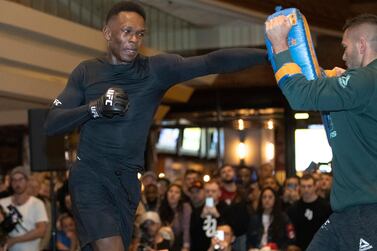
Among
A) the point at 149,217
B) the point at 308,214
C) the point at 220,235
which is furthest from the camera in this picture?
the point at 308,214

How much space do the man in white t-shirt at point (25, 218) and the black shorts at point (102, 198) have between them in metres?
5.69

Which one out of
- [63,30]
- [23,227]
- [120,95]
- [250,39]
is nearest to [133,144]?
[120,95]

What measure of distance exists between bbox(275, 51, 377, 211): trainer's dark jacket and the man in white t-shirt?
6562 millimetres

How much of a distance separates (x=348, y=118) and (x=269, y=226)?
6.66 metres

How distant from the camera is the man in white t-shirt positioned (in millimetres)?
10102

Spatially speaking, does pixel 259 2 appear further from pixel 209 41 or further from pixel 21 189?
pixel 21 189

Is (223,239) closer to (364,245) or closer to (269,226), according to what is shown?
(269,226)

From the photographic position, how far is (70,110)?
4363mm

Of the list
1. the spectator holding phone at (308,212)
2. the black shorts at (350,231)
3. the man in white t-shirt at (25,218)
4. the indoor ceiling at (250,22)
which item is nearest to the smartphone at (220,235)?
the spectator holding phone at (308,212)

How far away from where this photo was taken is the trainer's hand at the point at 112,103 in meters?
4.07

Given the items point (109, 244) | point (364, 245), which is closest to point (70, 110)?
point (109, 244)

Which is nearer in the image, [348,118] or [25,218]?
[348,118]

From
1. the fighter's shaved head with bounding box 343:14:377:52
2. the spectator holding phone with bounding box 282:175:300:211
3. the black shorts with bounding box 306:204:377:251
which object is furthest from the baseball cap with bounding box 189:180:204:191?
the fighter's shaved head with bounding box 343:14:377:52

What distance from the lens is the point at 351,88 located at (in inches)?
149
